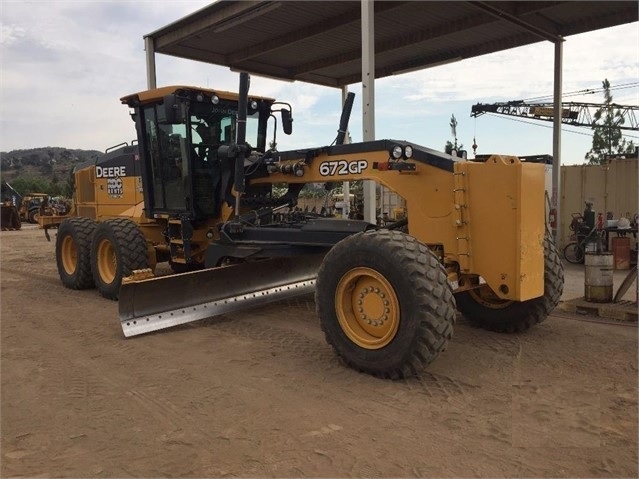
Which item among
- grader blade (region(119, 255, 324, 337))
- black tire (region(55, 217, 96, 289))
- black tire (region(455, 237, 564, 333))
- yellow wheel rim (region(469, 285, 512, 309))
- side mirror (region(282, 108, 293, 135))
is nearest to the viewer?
black tire (region(455, 237, 564, 333))

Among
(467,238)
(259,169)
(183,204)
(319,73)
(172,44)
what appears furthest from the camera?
(319,73)

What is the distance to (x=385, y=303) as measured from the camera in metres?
4.39

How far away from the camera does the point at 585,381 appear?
4277 mm

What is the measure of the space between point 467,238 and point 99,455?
3203mm

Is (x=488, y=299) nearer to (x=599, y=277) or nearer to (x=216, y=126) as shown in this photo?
(x=599, y=277)

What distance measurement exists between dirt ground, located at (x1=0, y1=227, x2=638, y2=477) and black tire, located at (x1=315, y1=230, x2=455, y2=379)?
21cm

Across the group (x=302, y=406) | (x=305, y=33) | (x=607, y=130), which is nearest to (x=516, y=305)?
(x=302, y=406)

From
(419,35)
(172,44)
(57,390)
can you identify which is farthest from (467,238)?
(172,44)

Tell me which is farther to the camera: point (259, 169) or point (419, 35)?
point (419, 35)

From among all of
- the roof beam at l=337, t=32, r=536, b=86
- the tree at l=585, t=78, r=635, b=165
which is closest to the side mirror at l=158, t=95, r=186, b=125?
the roof beam at l=337, t=32, r=536, b=86

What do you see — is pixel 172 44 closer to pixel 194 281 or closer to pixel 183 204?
pixel 183 204

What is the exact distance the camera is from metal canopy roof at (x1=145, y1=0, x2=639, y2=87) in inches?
405

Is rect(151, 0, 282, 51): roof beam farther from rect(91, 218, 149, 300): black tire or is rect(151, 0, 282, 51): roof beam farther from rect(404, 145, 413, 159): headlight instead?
rect(404, 145, 413, 159): headlight

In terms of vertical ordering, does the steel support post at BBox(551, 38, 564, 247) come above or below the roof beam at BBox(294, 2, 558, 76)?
below
